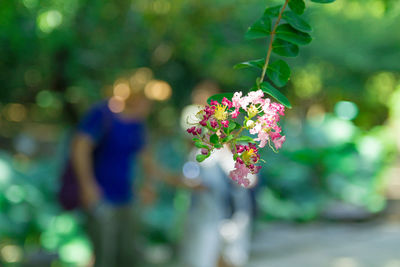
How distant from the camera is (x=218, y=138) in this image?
945mm

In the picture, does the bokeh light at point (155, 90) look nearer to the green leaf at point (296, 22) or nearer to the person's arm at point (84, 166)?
the person's arm at point (84, 166)

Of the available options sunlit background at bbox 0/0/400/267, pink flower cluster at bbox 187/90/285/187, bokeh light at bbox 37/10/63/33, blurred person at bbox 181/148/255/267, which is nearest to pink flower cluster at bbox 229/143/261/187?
pink flower cluster at bbox 187/90/285/187

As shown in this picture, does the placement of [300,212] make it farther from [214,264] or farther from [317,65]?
[214,264]

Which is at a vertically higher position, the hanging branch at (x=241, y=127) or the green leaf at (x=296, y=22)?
the green leaf at (x=296, y=22)

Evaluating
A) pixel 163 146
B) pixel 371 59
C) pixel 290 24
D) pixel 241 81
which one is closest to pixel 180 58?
pixel 241 81

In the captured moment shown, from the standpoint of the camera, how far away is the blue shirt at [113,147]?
331 centimetres

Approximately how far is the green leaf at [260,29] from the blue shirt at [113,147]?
2242mm

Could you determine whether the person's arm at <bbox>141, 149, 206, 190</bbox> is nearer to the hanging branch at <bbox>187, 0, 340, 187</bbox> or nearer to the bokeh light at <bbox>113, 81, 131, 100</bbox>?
the bokeh light at <bbox>113, 81, 131, 100</bbox>

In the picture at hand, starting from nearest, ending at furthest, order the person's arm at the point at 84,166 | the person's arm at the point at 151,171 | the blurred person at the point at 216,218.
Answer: the person's arm at the point at 84,166 → the blurred person at the point at 216,218 → the person's arm at the point at 151,171

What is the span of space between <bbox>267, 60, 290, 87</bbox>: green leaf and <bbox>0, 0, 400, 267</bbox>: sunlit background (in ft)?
3.92

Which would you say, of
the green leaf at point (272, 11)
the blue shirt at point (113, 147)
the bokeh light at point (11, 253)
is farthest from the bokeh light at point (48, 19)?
the bokeh light at point (11, 253)

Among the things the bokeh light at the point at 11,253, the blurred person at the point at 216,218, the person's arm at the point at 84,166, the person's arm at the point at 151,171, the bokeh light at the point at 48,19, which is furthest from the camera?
the bokeh light at the point at 11,253

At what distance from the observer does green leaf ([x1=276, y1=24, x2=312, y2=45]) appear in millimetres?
1157

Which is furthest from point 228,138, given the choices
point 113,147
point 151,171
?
point 151,171
